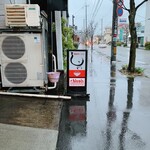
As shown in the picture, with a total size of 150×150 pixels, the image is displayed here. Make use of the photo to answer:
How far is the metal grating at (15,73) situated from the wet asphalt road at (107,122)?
1.81m

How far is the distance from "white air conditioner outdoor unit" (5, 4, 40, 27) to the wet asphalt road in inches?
107

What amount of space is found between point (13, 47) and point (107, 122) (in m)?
3.90

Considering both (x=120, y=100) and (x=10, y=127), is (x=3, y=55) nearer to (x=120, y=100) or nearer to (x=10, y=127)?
(x=10, y=127)

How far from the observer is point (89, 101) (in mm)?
7469

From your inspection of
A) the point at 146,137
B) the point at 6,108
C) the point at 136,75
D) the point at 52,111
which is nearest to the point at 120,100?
the point at 52,111

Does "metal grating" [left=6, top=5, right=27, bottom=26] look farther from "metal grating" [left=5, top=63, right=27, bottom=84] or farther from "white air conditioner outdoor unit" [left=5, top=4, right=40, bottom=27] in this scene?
"metal grating" [left=5, top=63, right=27, bottom=84]

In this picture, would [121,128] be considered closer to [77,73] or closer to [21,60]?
[77,73]

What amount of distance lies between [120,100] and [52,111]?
8.17ft

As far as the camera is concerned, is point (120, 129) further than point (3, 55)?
No

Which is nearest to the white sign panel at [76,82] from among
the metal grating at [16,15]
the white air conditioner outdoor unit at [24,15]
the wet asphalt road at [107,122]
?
the wet asphalt road at [107,122]

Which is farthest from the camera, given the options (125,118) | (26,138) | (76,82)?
(76,82)

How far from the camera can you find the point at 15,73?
307 inches

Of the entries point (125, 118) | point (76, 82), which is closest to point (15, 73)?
point (76, 82)

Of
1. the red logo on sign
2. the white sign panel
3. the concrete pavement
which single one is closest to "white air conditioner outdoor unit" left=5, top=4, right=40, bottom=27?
the red logo on sign
